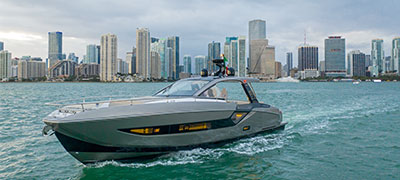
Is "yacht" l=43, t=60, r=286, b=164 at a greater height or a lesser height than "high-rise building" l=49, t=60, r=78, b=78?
lesser

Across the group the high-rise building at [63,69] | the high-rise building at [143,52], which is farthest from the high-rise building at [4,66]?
the high-rise building at [143,52]

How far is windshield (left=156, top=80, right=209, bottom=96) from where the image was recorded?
847cm

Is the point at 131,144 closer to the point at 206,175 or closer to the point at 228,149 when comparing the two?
the point at 206,175

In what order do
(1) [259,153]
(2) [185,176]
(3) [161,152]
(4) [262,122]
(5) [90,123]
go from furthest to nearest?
(4) [262,122] < (1) [259,153] < (3) [161,152] < (2) [185,176] < (5) [90,123]

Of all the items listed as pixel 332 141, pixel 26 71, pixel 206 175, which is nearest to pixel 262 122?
pixel 332 141

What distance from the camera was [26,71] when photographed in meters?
177

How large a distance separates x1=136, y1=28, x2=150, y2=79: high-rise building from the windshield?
161600mm

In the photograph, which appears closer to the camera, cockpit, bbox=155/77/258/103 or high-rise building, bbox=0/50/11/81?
cockpit, bbox=155/77/258/103

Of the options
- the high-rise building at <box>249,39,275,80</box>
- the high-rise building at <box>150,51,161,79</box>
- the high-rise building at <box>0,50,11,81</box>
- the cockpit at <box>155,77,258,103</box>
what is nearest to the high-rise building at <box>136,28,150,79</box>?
the high-rise building at <box>150,51,161,79</box>

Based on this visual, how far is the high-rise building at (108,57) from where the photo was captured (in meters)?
168

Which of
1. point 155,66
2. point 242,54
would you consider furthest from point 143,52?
point 242,54

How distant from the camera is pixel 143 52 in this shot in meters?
172

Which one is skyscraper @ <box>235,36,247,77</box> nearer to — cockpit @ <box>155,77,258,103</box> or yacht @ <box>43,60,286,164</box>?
cockpit @ <box>155,77,258,103</box>

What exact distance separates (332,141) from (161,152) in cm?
626
